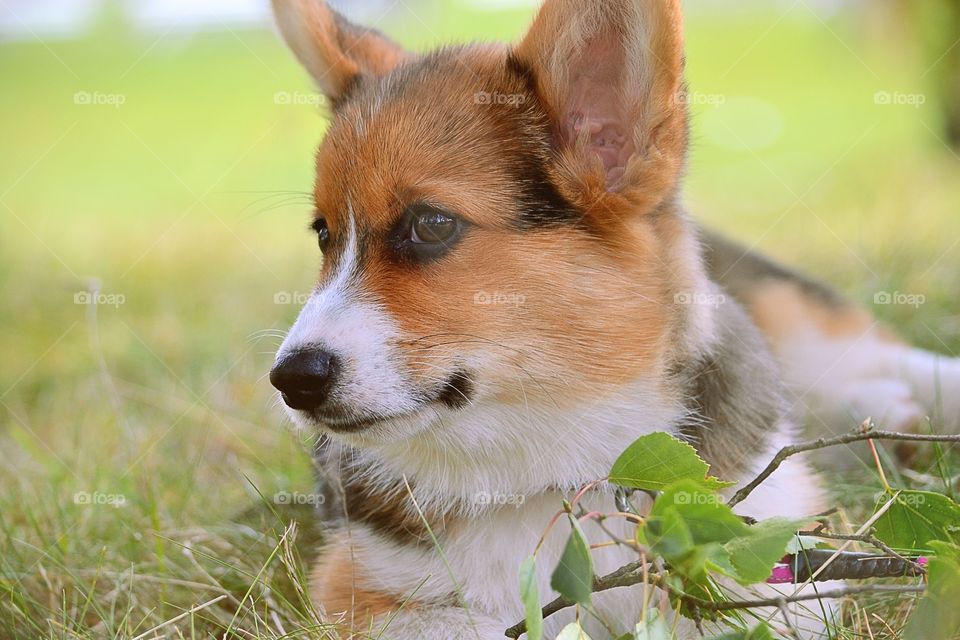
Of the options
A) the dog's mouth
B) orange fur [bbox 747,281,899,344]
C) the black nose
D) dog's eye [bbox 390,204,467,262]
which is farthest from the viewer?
orange fur [bbox 747,281,899,344]

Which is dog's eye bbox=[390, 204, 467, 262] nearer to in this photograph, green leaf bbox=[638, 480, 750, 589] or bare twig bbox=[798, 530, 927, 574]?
green leaf bbox=[638, 480, 750, 589]

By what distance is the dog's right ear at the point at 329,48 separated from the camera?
4242 mm

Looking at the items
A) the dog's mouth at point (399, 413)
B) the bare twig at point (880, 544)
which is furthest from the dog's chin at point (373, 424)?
the bare twig at point (880, 544)

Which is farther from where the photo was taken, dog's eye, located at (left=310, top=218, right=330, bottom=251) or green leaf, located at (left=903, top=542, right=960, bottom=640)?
dog's eye, located at (left=310, top=218, right=330, bottom=251)

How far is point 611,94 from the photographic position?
11.5 ft

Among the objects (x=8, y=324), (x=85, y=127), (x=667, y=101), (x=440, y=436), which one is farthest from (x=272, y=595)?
(x=85, y=127)

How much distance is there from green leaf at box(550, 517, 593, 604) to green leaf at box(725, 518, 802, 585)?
1.28 feet

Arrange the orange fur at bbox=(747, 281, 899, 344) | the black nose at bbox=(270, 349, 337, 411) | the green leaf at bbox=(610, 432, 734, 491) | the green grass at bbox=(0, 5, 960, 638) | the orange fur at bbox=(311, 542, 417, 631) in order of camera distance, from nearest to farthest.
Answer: the green leaf at bbox=(610, 432, 734, 491) < the black nose at bbox=(270, 349, 337, 411) < the orange fur at bbox=(311, 542, 417, 631) < the green grass at bbox=(0, 5, 960, 638) < the orange fur at bbox=(747, 281, 899, 344)

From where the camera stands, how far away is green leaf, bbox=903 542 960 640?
2648mm

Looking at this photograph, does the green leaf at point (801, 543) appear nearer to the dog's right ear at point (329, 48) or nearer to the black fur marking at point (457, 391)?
the black fur marking at point (457, 391)

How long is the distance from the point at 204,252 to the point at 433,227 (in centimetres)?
622

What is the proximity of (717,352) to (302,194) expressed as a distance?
171 cm

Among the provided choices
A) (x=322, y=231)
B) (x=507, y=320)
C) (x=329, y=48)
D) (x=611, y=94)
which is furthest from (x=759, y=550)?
(x=329, y=48)

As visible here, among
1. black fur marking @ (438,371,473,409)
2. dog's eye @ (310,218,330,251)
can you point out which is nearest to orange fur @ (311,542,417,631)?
black fur marking @ (438,371,473,409)
